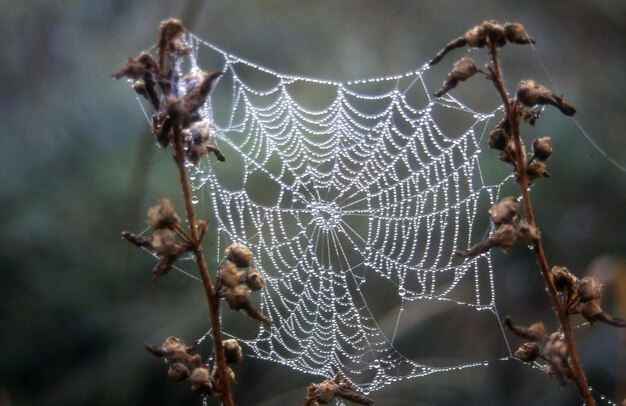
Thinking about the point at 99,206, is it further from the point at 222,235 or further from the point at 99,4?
the point at 99,4

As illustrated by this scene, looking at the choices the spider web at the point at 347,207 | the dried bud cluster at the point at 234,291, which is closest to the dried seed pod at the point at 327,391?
the dried bud cluster at the point at 234,291

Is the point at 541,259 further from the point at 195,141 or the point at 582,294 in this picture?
the point at 195,141

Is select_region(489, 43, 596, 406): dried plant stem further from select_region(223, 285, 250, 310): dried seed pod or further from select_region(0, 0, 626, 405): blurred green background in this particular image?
select_region(0, 0, 626, 405): blurred green background

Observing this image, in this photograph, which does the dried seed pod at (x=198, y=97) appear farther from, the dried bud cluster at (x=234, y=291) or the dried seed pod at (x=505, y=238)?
the dried seed pod at (x=505, y=238)

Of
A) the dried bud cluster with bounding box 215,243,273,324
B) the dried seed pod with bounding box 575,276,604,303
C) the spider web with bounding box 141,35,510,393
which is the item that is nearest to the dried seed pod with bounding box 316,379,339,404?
the dried bud cluster with bounding box 215,243,273,324

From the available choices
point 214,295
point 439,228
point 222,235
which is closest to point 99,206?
point 222,235

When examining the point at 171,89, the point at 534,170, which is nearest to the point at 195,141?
the point at 171,89
